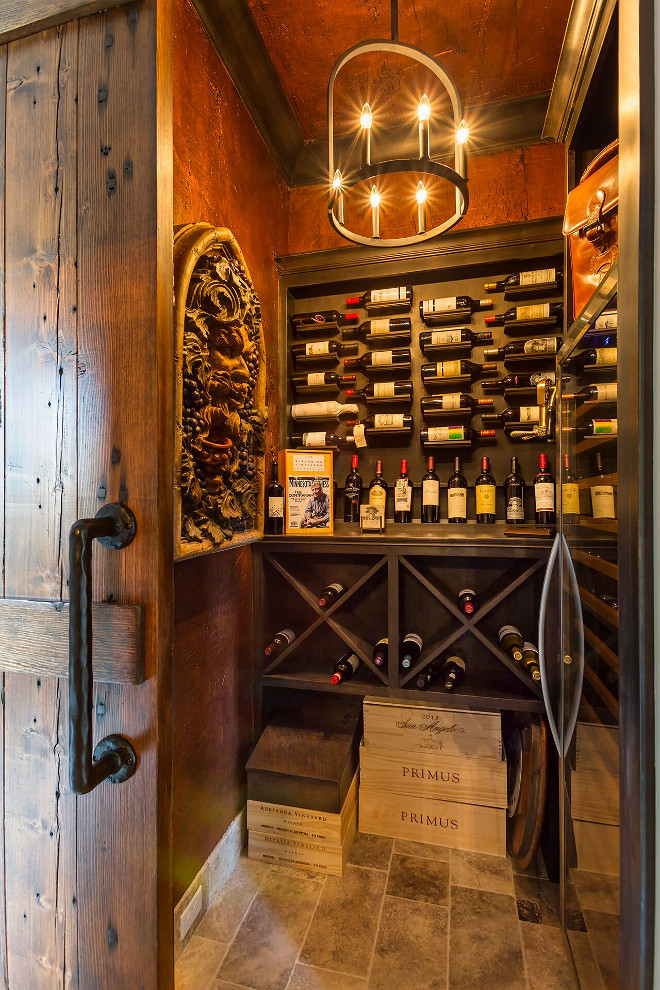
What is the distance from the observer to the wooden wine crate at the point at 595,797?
0.78m

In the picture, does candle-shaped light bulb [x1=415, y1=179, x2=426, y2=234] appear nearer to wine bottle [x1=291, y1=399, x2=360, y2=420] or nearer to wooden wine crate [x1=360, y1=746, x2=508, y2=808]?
wine bottle [x1=291, y1=399, x2=360, y2=420]

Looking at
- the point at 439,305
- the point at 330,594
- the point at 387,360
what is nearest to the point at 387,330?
the point at 387,360

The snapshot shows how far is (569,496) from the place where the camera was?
1.31 m

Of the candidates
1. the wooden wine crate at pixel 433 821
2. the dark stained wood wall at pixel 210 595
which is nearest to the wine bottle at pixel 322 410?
the dark stained wood wall at pixel 210 595

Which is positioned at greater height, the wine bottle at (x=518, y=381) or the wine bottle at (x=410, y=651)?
the wine bottle at (x=518, y=381)

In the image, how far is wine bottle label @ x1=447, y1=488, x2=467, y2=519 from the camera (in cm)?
198

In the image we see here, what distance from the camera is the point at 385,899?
4.99ft

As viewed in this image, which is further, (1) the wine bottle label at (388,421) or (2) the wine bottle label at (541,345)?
(1) the wine bottle label at (388,421)

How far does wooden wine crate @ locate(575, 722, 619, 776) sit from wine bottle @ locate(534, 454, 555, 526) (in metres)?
0.89

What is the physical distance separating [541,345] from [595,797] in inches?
64.8

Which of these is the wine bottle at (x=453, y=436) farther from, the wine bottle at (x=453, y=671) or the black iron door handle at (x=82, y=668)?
the black iron door handle at (x=82, y=668)

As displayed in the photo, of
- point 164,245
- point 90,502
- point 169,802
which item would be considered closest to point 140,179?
point 164,245

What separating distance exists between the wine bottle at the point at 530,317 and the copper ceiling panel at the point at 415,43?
972 mm

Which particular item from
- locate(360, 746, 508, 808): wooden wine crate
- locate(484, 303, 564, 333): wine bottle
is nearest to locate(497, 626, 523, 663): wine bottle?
locate(360, 746, 508, 808): wooden wine crate
